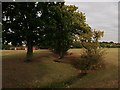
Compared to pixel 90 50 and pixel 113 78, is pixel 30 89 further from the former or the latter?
pixel 90 50

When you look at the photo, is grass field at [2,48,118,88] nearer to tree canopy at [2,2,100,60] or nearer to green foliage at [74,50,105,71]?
green foliage at [74,50,105,71]

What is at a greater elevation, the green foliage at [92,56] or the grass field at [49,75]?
the green foliage at [92,56]

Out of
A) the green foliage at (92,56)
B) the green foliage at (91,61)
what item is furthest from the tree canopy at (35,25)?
the green foliage at (91,61)

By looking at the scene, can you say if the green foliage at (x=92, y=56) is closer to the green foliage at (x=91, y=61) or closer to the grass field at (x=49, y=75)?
the green foliage at (x=91, y=61)

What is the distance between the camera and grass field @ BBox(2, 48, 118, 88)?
34.7 meters

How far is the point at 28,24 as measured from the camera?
142ft

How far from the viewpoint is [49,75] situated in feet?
127

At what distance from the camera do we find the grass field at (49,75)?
1367 inches

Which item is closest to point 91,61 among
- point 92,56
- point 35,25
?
point 92,56

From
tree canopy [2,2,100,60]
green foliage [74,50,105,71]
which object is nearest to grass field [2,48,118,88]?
green foliage [74,50,105,71]

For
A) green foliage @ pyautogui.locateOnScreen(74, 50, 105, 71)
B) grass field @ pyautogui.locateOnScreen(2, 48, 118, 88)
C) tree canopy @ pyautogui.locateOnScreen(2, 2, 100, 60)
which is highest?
tree canopy @ pyautogui.locateOnScreen(2, 2, 100, 60)

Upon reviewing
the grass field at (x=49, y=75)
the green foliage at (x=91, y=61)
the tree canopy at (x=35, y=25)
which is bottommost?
the grass field at (x=49, y=75)

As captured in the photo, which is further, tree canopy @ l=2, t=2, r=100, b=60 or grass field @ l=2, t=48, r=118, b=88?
tree canopy @ l=2, t=2, r=100, b=60

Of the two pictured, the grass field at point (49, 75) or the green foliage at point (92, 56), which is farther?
the green foliage at point (92, 56)
